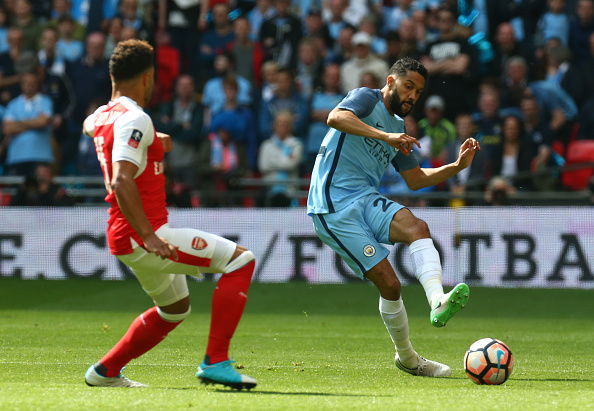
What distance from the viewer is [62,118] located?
1631 centimetres

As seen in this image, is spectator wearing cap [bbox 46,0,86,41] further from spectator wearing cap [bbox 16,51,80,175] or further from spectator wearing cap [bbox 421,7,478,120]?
spectator wearing cap [bbox 421,7,478,120]

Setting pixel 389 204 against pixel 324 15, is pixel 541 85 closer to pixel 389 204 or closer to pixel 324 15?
pixel 324 15

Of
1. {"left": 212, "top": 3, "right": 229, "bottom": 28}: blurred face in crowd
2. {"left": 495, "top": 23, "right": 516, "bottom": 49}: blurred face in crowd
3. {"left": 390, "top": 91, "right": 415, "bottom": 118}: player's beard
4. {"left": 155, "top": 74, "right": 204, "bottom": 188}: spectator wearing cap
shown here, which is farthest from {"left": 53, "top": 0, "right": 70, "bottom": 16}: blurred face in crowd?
{"left": 390, "top": 91, "right": 415, "bottom": 118}: player's beard

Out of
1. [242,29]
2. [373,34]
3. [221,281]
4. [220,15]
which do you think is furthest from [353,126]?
[220,15]

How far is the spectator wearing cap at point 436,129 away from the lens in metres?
14.4

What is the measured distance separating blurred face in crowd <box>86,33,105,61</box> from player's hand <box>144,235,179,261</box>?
11.7 meters

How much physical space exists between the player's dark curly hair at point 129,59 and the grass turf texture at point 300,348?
74.3 inches

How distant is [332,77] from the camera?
15.0m

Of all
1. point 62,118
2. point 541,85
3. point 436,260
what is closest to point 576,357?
point 436,260

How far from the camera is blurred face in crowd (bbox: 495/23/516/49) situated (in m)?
15.2

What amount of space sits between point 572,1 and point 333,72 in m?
4.62

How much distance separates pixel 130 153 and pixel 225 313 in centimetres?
110

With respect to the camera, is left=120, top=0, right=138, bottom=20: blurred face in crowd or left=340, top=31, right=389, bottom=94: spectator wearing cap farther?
left=120, top=0, right=138, bottom=20: blurred face in crowd

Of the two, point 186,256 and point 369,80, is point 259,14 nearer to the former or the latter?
point 369,80
